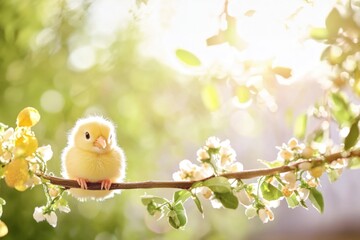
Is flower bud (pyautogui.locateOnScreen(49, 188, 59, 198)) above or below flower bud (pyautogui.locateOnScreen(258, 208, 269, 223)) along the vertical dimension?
above

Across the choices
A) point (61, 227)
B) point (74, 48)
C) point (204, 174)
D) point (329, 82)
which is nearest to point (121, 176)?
point (204, 174)

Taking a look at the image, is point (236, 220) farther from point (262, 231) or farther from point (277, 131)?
point (262, 231)

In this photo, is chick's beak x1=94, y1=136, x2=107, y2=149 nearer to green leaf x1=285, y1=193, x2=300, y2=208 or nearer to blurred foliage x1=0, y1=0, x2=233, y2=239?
green leaf x1=285, y1=193, x2=300, y2=208

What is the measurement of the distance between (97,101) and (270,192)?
1.21 meters

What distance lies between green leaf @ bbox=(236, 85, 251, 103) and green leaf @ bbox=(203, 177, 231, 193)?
0.34 ft

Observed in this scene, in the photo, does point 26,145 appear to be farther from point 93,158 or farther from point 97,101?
point 97,101

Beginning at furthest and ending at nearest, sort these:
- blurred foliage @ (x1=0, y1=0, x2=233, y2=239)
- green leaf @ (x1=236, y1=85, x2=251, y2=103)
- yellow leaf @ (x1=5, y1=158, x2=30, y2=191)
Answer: blurred foliage @ (x1=0, y1=0, x2=233, y2=239)
green leaf @ (x1=236, y1=85, x2=251, y2=103)
yellow leaf @ (x1=5, y1=158, x2=30, y2=191)

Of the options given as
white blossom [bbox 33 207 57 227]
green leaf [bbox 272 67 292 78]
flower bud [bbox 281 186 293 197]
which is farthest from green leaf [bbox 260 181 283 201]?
white blossom [bbox 33 207 57 227]

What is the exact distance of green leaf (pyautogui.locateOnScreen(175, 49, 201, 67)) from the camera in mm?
618

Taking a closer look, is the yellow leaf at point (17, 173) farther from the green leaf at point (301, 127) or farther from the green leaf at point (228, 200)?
the green leaf at point (301, 127)

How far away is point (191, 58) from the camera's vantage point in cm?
62

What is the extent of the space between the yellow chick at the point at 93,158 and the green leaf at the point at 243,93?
18 centimetres

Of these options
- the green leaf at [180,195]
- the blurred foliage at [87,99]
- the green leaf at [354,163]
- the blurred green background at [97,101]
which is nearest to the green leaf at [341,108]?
the green leaf at [354,163]

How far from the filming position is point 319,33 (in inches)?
22.7
